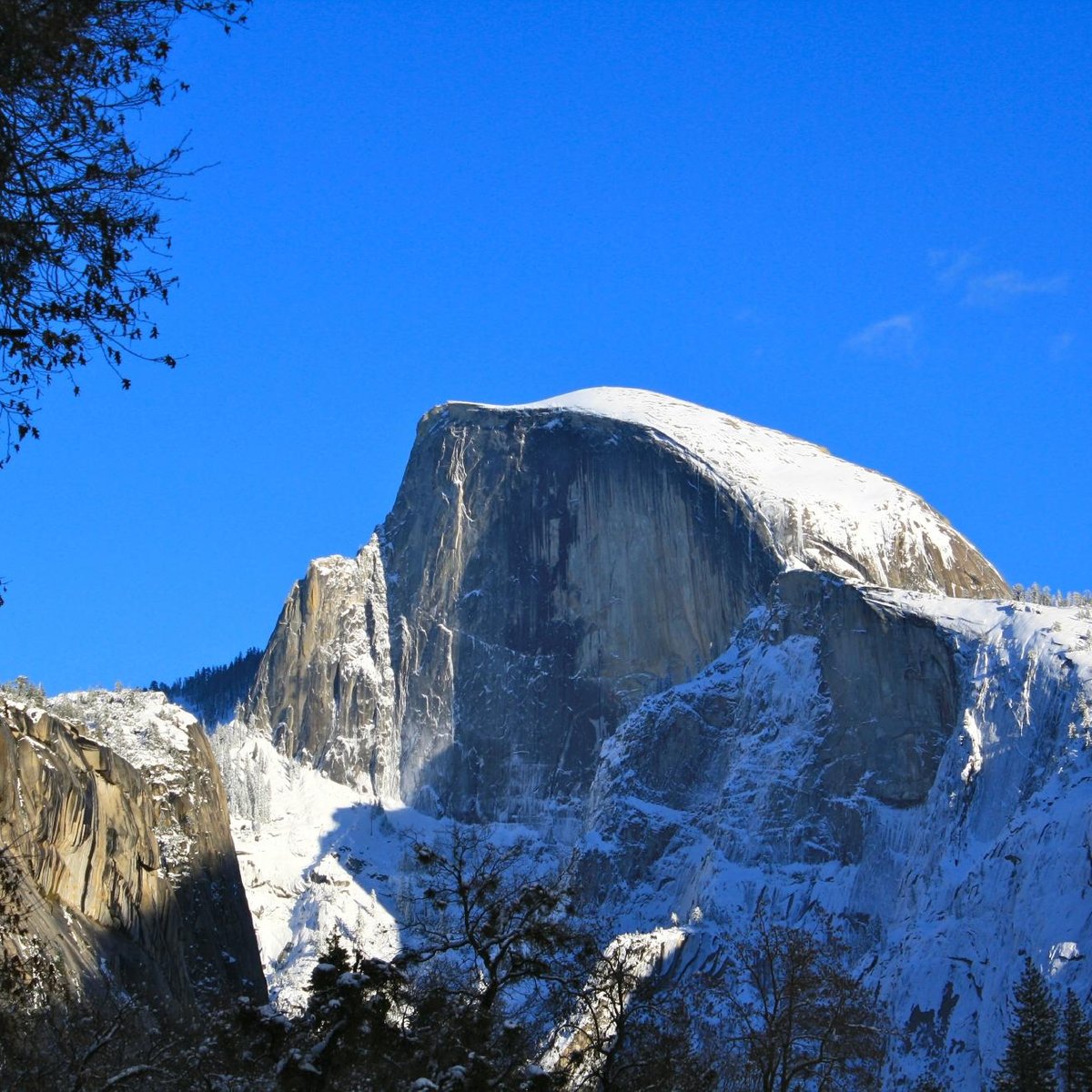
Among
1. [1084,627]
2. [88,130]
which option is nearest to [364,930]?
[1084,627]

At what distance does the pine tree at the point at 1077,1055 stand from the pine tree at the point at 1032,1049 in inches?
23.8

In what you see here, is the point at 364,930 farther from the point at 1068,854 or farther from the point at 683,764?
the point at 1068,854

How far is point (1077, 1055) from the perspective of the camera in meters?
73.3

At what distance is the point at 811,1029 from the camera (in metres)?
44.5

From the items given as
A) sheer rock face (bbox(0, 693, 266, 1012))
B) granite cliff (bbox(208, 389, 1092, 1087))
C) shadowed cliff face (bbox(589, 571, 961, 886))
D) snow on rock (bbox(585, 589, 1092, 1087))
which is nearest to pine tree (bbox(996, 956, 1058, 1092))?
snow on rock (bbox(585, 589, 1092, 1087))

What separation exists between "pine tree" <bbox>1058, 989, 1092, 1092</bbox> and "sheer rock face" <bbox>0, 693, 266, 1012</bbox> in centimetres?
3194

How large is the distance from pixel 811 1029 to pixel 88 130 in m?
30.9

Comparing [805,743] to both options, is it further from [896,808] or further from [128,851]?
Answer: [128,851]

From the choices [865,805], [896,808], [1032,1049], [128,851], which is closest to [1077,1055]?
[1032,1049]

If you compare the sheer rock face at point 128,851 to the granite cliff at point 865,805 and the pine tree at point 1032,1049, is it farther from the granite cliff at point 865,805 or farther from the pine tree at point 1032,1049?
the granite cliff at point 865,805

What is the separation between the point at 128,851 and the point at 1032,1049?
38.1m

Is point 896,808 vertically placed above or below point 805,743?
below

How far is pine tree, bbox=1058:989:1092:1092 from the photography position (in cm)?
7131

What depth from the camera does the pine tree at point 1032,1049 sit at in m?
73.1
